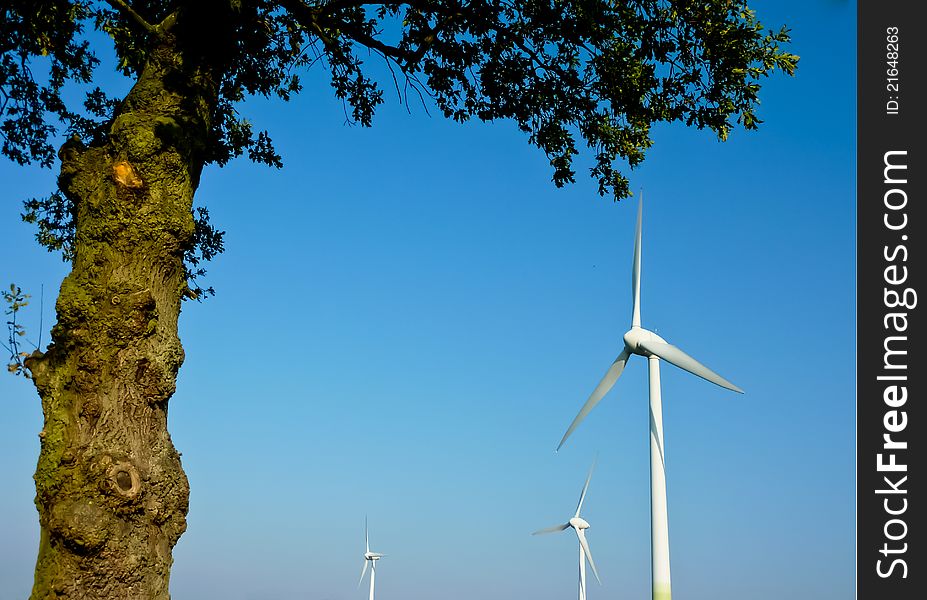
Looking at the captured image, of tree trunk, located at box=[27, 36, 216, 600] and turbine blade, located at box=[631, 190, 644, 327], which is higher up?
turbine blade, located at box=[631, 190, 644, 327]

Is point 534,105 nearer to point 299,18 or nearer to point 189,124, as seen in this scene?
point 299,18

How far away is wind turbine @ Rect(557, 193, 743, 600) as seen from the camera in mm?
15969

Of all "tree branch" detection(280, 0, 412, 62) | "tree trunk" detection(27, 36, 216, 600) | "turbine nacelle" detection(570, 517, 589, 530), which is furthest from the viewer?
"turbine nacelle" detection(570, 517, 589, 530)

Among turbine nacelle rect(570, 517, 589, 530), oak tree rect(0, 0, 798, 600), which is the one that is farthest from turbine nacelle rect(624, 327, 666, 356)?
turbine nacelle rect(570, 517, 589, 530)

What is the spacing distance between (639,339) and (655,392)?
87.9 inches

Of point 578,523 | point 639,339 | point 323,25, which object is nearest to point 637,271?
point 639,339

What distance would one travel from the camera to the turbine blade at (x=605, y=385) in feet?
68.7

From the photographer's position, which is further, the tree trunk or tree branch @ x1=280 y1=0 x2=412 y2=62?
tree branch @ x1=280 y1=0 x2=412 y2=62

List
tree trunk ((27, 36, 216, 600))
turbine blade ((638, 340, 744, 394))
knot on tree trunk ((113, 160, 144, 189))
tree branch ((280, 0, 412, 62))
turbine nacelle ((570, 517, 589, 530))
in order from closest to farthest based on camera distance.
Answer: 1. tree trunk ((27, 36, 216, 600))
2. knot on tree trunk ((113, 160, 144, 189))
3. tree branch ((280, 0, 412, 62))
4. turbine blade ((638, 340, 744, 394))
5. turbine nacelle ((570, 517, 589, 530))

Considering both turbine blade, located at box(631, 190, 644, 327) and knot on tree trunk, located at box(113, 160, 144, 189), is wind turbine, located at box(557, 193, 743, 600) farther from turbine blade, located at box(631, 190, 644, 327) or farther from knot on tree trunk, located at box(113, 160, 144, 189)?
knot on tree trunk, located at box(113, 160, 144, 189)

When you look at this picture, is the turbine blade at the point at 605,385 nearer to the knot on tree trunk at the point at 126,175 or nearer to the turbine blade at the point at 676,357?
the turbine blade at the point at 676,357

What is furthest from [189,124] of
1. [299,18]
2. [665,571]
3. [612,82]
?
[665,571]

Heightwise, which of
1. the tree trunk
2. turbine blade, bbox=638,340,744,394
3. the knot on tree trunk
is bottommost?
the tree trunk
